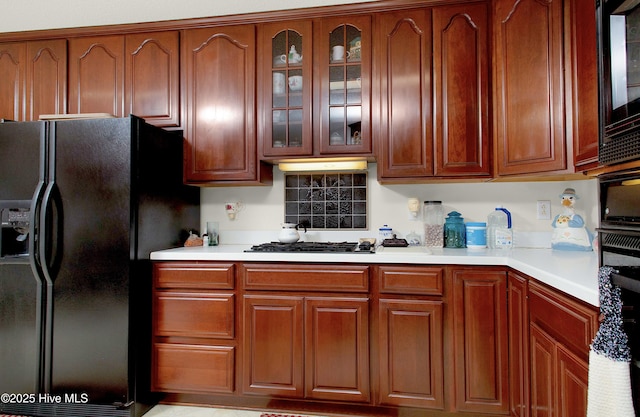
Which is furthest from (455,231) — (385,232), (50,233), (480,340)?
(50,233)

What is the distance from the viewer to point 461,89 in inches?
82.4

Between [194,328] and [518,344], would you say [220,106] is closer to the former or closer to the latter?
[194,328]

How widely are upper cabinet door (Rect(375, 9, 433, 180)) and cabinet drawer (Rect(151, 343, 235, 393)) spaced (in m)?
1.48

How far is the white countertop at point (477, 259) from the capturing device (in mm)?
1282

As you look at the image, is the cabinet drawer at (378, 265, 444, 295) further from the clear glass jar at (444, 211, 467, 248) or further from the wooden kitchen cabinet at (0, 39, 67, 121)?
the wooden kitchen cabinet at (0, 39, 67, 121)

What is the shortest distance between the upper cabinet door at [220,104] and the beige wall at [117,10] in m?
0.14

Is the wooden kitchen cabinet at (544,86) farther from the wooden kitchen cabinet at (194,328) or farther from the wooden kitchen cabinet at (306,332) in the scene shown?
the wooden kitchen cabinet at (194,328)

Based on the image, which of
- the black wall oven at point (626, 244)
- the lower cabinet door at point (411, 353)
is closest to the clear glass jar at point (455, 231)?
the lower cabinet door at point (411, 353)

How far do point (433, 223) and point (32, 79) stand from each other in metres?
3.07

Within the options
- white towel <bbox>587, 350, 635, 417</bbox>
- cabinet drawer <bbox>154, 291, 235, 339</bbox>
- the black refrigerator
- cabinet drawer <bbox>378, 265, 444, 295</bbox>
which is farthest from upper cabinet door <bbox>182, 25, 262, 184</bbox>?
white towel <bbox>587, 350, 635, 417</bbox>

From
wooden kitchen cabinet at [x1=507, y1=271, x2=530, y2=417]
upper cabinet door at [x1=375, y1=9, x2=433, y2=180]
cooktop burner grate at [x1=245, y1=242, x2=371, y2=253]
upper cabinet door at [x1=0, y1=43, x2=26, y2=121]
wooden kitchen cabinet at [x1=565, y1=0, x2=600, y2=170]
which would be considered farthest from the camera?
upper cabinet door at [x1=0, y1=43, x2=26, y2=121]

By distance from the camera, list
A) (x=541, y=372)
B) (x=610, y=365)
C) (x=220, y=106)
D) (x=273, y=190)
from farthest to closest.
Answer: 1. (x=273, y=190)
2. (x=220, y=106)
3. (x=541, y=372)
4. (x=610, y=365)

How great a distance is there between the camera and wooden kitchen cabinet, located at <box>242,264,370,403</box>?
191 centimetres

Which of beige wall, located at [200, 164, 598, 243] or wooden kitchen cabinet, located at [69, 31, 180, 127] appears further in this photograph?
wooden kitchen cabinet, located at [69, 31, 180, 127]
